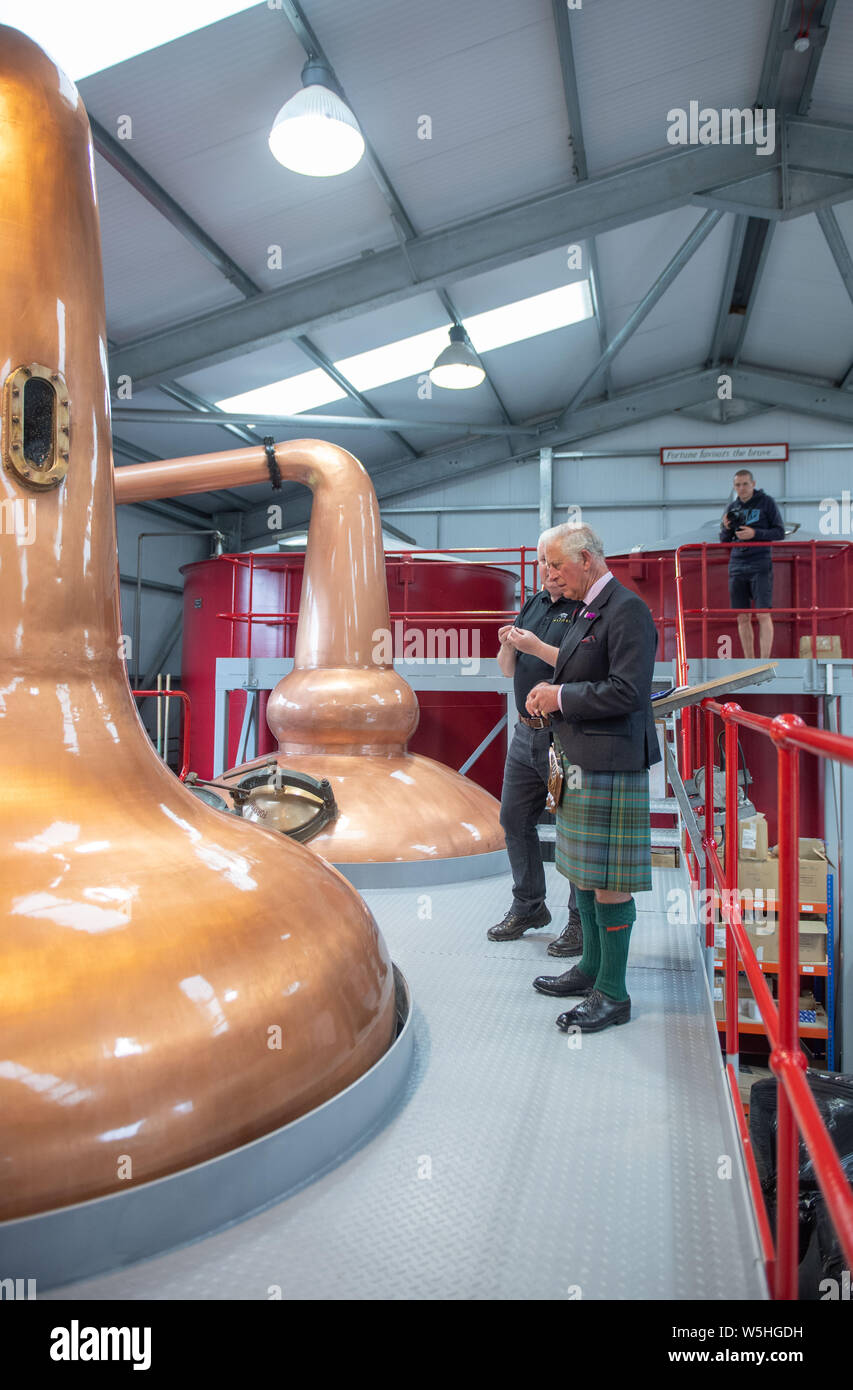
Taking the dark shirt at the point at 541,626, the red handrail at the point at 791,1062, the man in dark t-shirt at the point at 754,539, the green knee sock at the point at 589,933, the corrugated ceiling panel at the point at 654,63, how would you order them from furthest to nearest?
1. the man in dark t-shirt at the point at 754,539
2. the corrugated ceiling panel at the point at 654,63
3. the dark shirt at the point at 541,626
4. the green knee sock at the point at 589,933
5. the red handrail at the point at 791,1062

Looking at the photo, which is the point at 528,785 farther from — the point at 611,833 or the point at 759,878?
the point at 759,878

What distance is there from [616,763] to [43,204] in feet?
6.10

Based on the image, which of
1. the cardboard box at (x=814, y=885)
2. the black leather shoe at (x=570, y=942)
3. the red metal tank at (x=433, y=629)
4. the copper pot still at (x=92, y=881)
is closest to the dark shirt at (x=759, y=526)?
the red metal tank at (x=433, y=629)

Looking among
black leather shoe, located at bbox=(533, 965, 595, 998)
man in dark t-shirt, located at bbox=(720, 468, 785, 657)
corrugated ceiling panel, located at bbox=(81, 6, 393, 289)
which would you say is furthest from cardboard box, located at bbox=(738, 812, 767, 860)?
corrugated ceiling panel, located at bbox=(81, 6, 393, 289)

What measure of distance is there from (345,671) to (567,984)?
1.95 metres

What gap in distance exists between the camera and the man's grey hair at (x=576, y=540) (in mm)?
2441

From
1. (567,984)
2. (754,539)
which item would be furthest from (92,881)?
(754,539)

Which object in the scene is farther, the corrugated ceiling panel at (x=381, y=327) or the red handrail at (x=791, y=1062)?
the corrugated ceiling panel at (x=381, y=327)

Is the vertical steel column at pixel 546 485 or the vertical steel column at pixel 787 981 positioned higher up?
the vertical steel column at pixel 546 485

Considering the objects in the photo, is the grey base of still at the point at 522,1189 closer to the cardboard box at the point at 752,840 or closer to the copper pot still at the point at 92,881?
the copper pot still at the point at 92,881

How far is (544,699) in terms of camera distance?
240 centimetres

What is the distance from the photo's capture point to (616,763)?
7.64ft

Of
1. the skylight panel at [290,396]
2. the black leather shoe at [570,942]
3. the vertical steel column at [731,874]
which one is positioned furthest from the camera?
the skylight panel at [290,396]

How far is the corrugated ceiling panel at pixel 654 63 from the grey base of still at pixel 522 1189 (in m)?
6.85
